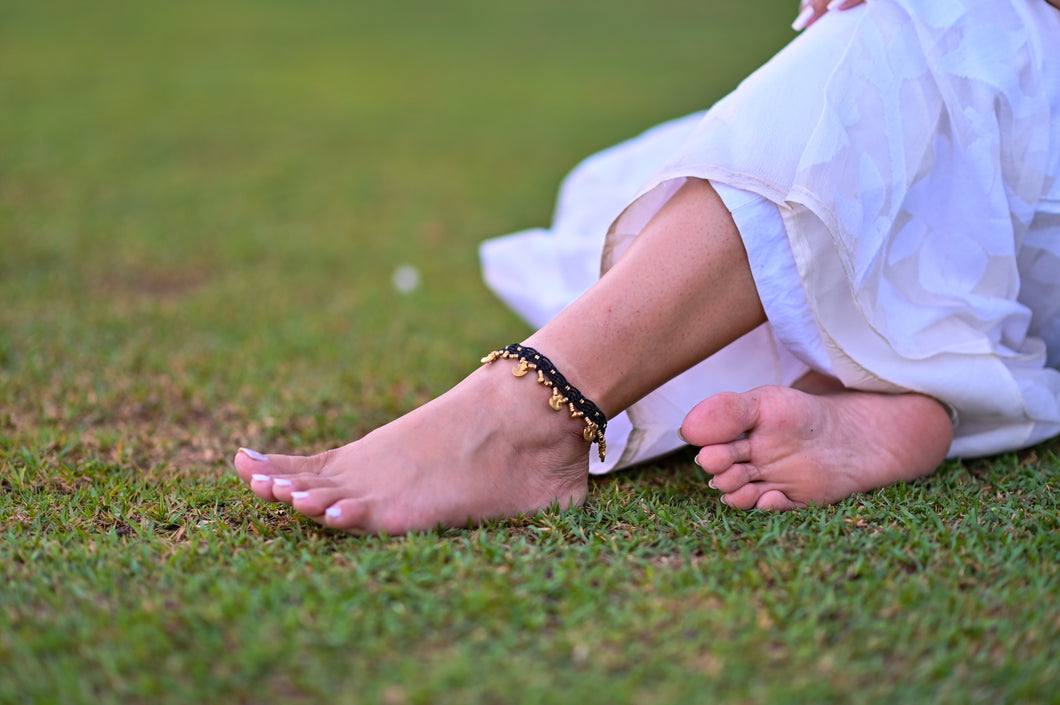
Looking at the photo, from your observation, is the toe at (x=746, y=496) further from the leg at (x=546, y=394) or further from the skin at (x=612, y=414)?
the leg at (x=546, y=394)

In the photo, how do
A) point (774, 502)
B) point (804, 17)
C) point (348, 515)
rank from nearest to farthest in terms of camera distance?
point (348, 515) < point (774, 502) < point (804, 17)

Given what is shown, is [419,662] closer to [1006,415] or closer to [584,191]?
[1006,415]

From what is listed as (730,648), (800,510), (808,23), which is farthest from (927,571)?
(808,23)

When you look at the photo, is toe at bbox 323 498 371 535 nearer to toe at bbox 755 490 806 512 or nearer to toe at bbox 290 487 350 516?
toe at bbox 290 487 350 516

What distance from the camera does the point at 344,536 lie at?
142 centimetres

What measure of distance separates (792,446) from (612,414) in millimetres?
291

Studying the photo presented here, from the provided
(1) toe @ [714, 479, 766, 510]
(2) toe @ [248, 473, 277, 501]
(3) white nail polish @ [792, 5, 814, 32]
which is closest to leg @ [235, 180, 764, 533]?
(2) toe @ [248, 473, 277, 501]

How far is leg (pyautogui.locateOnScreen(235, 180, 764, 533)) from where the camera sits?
4.70 ft

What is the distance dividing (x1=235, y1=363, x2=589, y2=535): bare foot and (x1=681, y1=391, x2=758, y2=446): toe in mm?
175

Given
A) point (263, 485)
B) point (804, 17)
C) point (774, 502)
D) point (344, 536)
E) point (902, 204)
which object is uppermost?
point (804, 17)

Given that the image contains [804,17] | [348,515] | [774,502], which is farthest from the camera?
[804,17]

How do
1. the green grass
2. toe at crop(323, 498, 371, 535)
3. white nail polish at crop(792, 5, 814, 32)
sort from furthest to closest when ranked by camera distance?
white nail polish at crop(792, 5, 814, 32), toe at crop(323, 498, 371, 535), the green grass

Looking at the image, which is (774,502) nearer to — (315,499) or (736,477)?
(736,477)

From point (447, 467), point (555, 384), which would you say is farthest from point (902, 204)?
point (447, 467)
